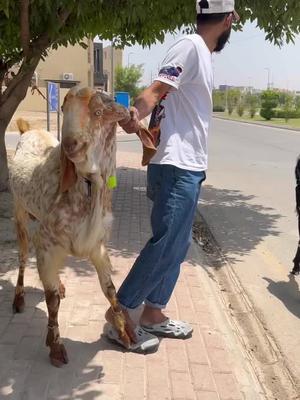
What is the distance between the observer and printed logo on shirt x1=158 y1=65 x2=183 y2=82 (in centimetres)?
315

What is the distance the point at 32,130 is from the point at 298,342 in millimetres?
2775

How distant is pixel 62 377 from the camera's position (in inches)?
128

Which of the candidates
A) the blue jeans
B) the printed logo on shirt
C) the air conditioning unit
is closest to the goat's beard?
the printed logo on shirt

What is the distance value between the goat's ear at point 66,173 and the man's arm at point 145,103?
388mm

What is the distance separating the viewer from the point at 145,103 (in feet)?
10.1

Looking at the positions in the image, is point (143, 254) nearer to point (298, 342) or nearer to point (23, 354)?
point (23, 354)

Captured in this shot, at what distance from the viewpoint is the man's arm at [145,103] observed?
2.93 m

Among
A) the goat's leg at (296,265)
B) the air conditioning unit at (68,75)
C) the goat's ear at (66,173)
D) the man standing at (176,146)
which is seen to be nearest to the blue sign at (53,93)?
the goat's leg at (296,265)

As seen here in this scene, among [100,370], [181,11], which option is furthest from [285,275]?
[181,11]

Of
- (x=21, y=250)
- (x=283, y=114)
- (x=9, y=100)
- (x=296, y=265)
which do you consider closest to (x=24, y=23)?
(x=9, y=100)

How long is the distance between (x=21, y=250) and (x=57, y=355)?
1245mm

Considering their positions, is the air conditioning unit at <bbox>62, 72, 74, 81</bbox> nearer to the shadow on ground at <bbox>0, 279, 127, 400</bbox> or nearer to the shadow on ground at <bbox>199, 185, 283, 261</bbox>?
the shadow on ground at <bbox>199, 185, 283, 261</bbox>

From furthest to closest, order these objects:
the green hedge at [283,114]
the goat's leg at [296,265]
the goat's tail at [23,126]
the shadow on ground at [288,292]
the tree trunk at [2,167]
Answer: the green hedge at [283,114]
the tree trunk at [2,167]
the goat's leg at [296,265]
the shadow on ground at [288,292]
the goat's tail at [23,126]

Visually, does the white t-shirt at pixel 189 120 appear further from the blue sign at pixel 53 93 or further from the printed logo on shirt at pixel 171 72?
the blue sign at pixel 53 93
